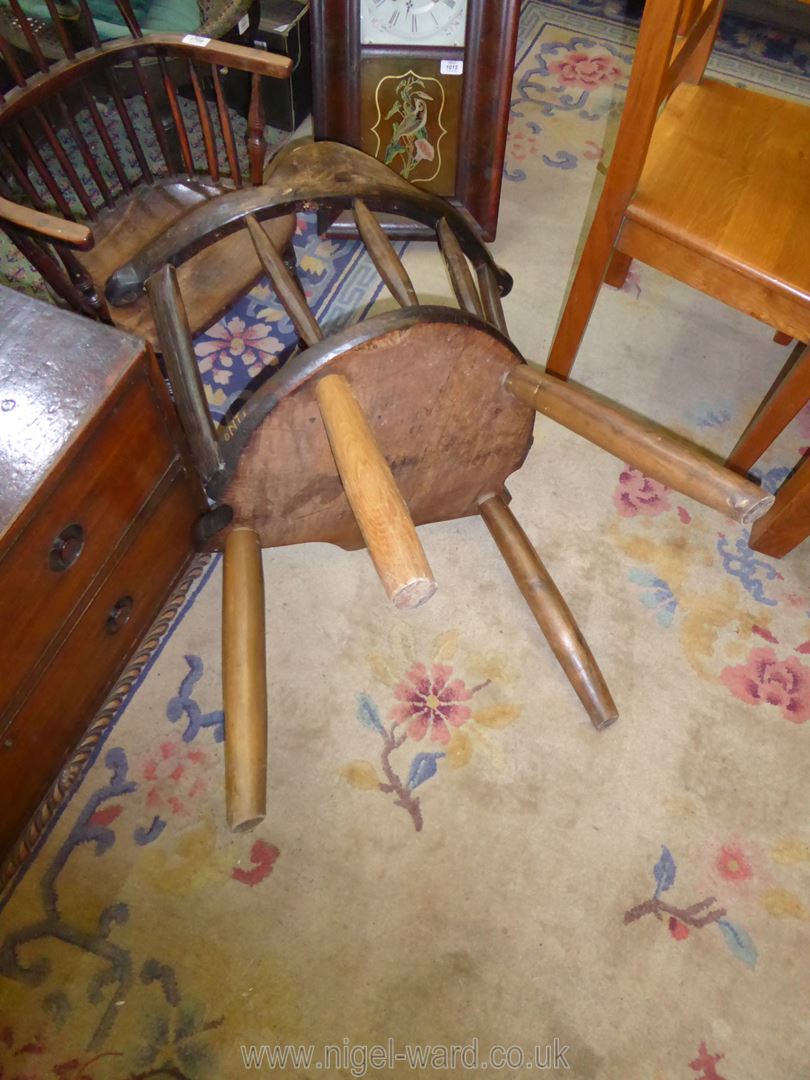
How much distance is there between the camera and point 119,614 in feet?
3.82

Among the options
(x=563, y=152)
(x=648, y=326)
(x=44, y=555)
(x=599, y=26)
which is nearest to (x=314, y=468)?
(x=44, y=555)

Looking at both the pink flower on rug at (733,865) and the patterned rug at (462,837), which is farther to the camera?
the pink flower on rug at (733,865)

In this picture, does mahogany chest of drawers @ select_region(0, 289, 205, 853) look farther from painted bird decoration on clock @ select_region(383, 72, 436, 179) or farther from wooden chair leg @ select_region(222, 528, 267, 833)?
painted bird decoration on clock @ select_region(383, 72, 436, 179)

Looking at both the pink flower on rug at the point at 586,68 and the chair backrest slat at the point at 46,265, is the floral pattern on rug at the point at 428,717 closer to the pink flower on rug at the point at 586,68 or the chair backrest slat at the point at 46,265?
the chair backrest slat at the point at 46,265

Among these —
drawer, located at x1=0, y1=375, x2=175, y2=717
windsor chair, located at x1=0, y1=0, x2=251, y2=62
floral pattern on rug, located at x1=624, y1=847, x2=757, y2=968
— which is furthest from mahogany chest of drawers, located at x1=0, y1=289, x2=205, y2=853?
windsor chair, located at x1=0, y1=0, x2=251, y2=62

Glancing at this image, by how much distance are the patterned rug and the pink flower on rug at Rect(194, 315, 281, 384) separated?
0.07 m

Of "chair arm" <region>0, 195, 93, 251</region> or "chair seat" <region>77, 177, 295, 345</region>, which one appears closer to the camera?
"chair arm" <region>0, 195, 93, 251</region>

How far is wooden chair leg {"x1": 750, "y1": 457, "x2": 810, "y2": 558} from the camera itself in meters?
1.43

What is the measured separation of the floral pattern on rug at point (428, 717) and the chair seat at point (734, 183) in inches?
34.7

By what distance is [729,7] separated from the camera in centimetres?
274

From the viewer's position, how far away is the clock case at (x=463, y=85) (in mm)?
1701

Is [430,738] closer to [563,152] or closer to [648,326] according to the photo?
[648,326]

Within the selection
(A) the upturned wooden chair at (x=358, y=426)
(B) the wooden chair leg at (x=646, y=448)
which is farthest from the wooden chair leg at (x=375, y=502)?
Result: (B) the wooden chair leg at (x=646, y=448)

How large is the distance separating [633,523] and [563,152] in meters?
1.37
